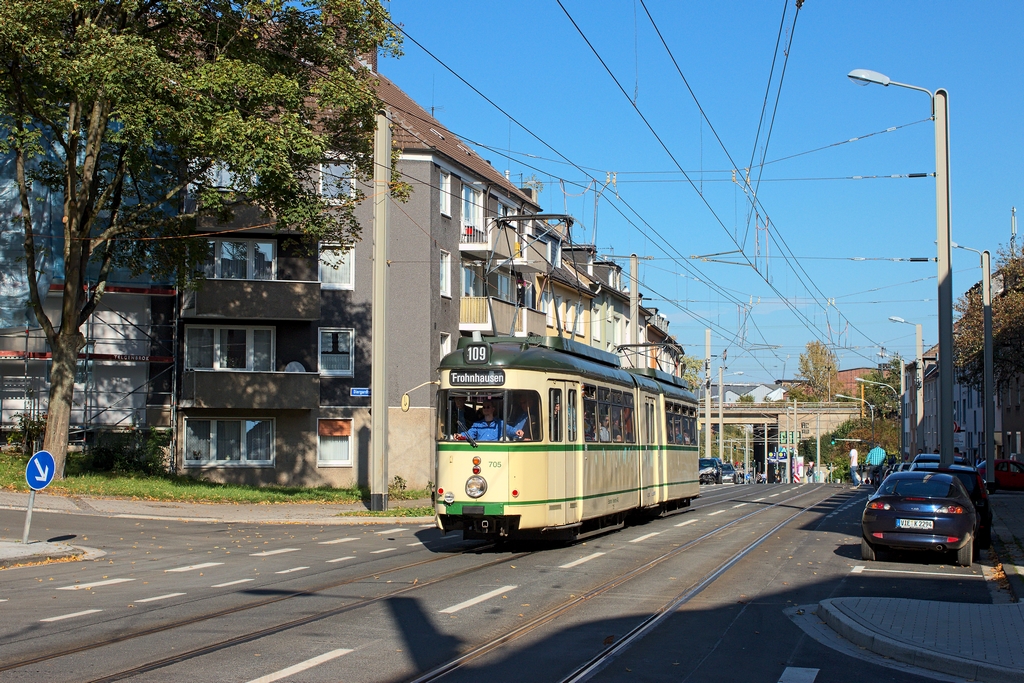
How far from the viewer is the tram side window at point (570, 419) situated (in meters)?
17.9

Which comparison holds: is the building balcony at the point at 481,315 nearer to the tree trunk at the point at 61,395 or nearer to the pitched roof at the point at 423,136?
the pitched roof at the point at 423,136

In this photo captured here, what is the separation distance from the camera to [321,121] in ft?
86.2

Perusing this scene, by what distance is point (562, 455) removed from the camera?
17578 mm

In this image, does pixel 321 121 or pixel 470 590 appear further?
pixel 321 121

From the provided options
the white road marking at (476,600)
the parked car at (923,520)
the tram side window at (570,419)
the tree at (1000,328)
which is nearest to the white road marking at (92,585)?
the white road marking at (476,600)

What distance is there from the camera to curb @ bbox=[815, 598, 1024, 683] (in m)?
8.09

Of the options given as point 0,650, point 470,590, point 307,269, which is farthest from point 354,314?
point 0,650

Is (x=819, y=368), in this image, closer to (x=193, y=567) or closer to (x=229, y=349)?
(x=229, y=349)

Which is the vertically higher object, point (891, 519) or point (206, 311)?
point (206, 311)

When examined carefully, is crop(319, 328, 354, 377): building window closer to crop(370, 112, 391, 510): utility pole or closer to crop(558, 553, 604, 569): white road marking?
crop(370, 112, 391, 510): utility pole

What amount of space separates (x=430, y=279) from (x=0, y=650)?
28.7m

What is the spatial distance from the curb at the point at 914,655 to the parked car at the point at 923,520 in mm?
5945

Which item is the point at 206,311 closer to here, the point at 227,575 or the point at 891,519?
the point at 227,575

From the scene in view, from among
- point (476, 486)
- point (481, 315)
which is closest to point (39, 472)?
point (476, 486)
